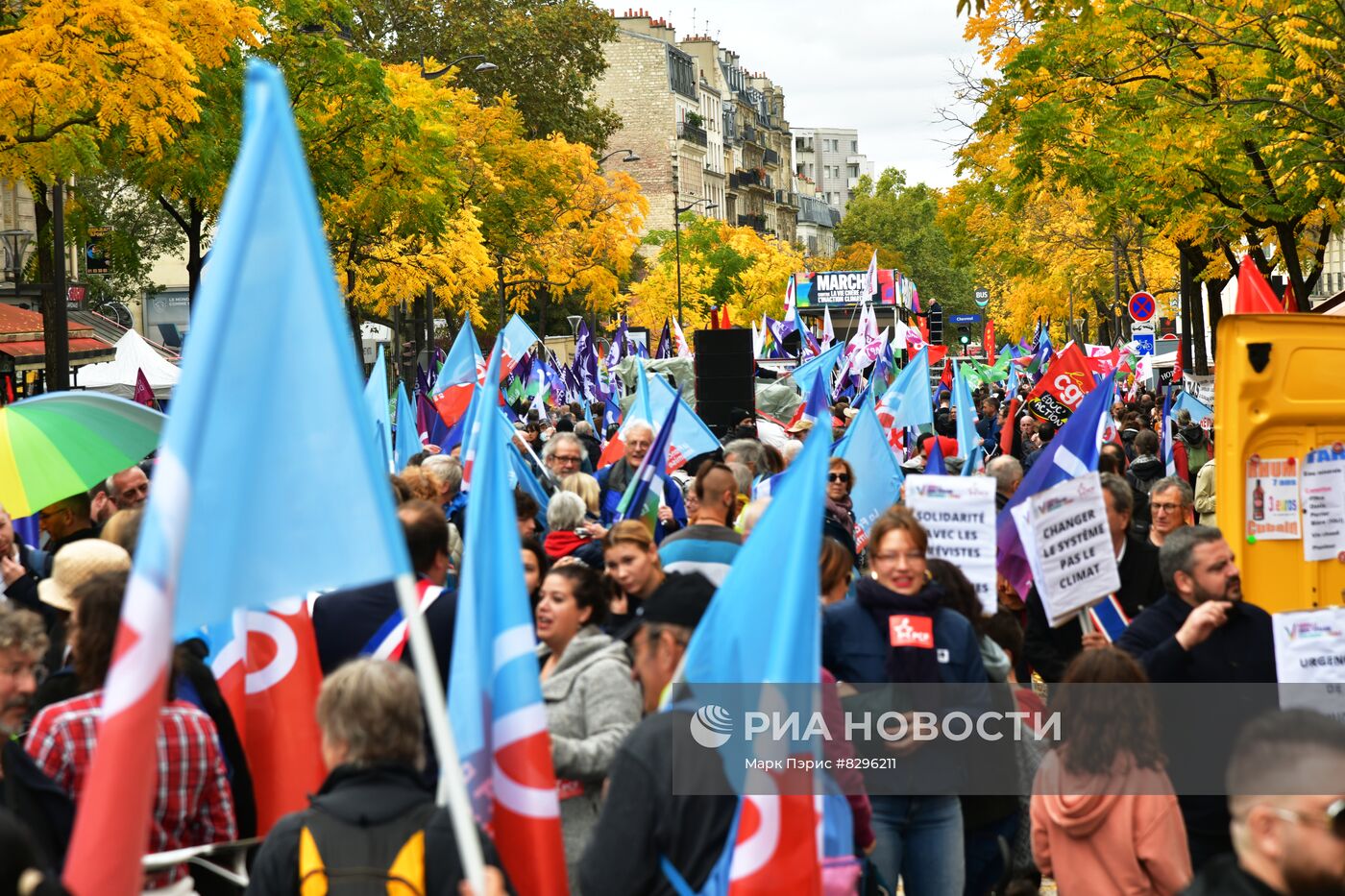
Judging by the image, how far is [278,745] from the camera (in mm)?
5660

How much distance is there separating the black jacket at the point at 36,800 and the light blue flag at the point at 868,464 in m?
6.69

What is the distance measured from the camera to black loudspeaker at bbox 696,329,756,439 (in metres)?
18.5

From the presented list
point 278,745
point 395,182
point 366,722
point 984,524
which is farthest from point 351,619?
point 395,182

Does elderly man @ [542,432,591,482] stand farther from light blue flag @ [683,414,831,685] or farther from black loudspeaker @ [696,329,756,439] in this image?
black loudspeaker @ [696,329,756,439]

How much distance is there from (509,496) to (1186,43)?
433 inches

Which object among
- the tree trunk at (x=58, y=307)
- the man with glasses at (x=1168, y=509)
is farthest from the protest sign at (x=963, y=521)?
the tree trunk at (x=58, y=307)

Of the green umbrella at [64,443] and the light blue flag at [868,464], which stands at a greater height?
the green umbrella at [64,443]

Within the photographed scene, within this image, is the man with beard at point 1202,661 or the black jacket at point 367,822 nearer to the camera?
the black jacket at point 367,822

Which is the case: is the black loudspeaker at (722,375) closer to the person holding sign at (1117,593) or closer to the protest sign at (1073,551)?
the person holding sign at (1117,593)

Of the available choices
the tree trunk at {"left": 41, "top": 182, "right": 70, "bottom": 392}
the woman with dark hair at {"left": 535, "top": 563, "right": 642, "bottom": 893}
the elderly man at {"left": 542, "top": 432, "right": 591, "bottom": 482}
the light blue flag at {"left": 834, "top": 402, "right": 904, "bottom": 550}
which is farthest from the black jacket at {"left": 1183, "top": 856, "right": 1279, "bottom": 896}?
the tree trunk at {"left": 41, "top": 182, "right": 70, "bottom": 392}

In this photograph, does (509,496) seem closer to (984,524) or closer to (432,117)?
(984,524)

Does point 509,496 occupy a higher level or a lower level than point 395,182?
lower

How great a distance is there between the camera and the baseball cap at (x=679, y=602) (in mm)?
4883

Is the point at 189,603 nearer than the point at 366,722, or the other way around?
the point at 189,603
